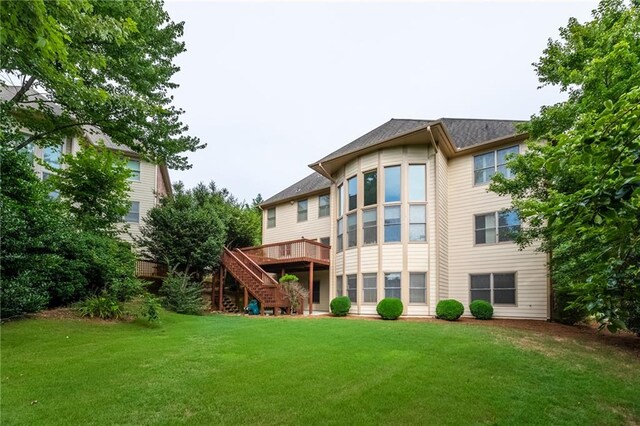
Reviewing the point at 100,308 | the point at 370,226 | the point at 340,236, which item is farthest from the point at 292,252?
the point at 100,308

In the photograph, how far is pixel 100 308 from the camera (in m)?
10.0

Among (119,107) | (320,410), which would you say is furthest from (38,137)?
(320,410)

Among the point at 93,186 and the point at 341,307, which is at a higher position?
the point at 93,186

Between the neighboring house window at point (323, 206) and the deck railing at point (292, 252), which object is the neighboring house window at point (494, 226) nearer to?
the deck railing at point (292, 252)

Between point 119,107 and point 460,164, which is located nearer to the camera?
point 119,107

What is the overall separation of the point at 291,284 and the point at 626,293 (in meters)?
12.9

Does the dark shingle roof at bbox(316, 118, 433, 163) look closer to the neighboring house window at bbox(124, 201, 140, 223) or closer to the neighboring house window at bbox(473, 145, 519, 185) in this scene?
the neighboring house window at bbox(473, 145, 519, 185)

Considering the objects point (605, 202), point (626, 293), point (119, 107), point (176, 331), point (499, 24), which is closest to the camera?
point (605, 202)

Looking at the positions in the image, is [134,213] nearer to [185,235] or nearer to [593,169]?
[185,235]

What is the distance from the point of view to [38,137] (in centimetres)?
1070

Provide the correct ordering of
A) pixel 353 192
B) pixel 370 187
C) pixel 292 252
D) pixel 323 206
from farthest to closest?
pixel 323 206 → pixel 292 252 → pixel 353 192 → pixel 370 187

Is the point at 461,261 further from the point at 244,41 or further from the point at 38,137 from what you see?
the point at 38,137

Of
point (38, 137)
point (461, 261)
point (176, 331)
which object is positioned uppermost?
point (38, 137)

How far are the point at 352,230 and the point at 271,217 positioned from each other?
767cm
